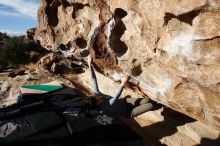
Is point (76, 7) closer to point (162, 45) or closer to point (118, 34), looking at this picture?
point (118, 34)

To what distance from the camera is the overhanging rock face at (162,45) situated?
412 cm

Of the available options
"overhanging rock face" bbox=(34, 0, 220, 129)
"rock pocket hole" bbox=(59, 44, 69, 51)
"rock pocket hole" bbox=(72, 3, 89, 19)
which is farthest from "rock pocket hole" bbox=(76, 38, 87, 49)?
"rock pocket hole" bbox=(59, 44, 69, 51)

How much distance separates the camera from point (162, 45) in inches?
196

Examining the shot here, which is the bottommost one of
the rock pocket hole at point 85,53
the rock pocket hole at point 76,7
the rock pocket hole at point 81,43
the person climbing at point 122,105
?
the person climbing at point 122,105

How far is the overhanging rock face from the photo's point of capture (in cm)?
412

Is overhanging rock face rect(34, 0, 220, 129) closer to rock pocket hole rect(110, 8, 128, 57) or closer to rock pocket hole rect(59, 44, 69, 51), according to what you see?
rock pocket hole rect(110, 8, 128, 57)

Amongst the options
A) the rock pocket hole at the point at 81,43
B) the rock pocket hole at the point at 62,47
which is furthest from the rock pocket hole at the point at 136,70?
the rock pocket hole at the point at 62,47

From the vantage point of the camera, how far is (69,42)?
8812 millimetres

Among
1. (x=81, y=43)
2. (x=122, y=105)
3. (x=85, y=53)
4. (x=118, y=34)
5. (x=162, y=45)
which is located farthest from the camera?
(x=85, y=53)

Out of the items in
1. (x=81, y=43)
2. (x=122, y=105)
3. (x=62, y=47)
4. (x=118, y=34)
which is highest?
(x=118, y=34)

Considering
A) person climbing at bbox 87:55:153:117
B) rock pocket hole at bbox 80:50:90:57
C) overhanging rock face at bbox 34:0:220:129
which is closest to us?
overhanging rock face at bbox 34:0:220:129

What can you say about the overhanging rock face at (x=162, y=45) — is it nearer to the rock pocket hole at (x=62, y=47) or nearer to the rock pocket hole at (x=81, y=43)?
the rock pocket hole at (x=81, y=43)

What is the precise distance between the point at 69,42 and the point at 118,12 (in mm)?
3280

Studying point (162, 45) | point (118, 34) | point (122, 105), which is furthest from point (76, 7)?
point (162, 45)
